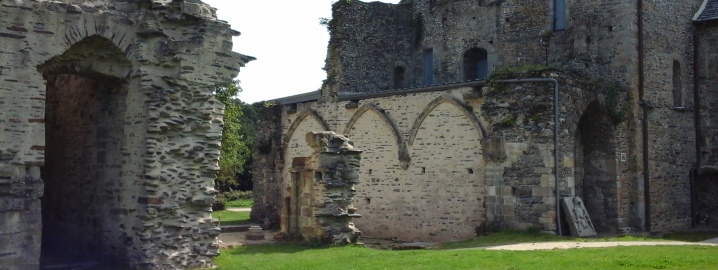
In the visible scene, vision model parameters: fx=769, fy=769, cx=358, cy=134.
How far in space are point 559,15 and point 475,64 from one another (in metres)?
4.08

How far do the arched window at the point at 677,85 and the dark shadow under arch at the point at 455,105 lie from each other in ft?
22.4

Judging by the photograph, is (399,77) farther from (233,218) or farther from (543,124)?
(543,124)

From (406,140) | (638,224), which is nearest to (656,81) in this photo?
(638,224)

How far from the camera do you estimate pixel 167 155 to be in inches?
499

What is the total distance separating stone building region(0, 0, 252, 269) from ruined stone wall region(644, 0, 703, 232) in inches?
529

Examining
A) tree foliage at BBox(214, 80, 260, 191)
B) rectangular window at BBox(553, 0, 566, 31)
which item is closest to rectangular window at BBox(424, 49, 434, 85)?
rectangular window at BBox(553, 0, 566, 31)

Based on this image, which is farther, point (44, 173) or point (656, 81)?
point (656, 81)

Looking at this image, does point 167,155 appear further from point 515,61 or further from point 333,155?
point 515,61

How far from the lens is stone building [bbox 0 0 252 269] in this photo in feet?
36.7

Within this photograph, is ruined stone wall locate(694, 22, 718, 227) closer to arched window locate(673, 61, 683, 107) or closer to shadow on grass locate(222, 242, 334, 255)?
arched window locate(673, 61, 683, 107)

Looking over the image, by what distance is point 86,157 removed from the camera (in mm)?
14164

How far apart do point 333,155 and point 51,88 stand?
611 cm

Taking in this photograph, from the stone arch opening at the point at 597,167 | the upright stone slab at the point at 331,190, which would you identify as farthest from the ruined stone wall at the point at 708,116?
the upright stone slab at the point at 331,190

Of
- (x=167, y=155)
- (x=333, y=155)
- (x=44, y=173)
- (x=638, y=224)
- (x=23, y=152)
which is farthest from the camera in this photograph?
(x=638, y=224)
